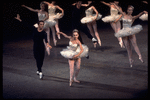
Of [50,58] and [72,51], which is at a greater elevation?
[72,51]

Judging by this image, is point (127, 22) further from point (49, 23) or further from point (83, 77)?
point (49, 23)

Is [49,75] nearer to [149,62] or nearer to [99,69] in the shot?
[99,69]

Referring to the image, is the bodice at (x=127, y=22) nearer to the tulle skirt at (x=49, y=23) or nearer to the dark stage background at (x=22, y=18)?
the tulle skirt at (x=49, y=23)

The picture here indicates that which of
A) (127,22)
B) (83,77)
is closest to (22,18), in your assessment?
(127,22)

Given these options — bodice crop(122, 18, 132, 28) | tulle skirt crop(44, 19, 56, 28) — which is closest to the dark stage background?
tulle skirt crop(44, 19, 56, 28)

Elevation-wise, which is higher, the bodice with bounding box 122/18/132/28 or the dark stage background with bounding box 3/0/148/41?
the bodice with bounding box 122/18/132/28

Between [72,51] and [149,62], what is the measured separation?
2720mm

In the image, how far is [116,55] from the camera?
947 cm

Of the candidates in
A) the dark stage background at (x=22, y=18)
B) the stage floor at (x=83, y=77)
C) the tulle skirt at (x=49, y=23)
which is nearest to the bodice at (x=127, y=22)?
the stage floor at (x=83, y=77)

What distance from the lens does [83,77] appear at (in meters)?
7.23

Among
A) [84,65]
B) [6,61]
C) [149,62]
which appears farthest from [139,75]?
[6,61]

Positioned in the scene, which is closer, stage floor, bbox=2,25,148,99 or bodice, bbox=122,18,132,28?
stage floor, bbox=2,25,148,99

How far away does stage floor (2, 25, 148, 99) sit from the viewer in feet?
20.0

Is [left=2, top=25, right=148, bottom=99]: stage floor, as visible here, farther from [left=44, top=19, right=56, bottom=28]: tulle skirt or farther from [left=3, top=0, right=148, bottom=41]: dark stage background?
[left=3, top=0, right=148, bottom=41]: dark stage background
